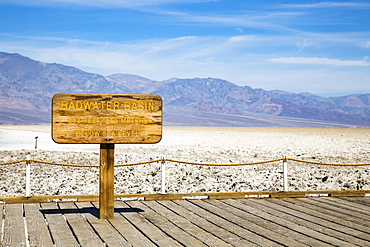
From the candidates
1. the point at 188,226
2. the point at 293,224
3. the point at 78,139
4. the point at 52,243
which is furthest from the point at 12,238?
the point at 293,224

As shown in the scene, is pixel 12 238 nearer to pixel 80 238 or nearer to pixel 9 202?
pixel 80 238

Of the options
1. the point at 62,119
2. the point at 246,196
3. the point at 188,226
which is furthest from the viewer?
the point at 246,196

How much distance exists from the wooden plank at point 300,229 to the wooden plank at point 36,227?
3763 mm

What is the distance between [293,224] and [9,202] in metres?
5.60

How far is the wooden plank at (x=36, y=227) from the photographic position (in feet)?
22.6

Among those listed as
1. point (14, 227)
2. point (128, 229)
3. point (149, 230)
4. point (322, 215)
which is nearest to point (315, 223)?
point (322, 215)

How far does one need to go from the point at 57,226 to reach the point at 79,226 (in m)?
0.35

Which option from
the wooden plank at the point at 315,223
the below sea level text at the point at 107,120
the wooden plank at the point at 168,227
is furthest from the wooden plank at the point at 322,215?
the below sea level text at the point at 107,120

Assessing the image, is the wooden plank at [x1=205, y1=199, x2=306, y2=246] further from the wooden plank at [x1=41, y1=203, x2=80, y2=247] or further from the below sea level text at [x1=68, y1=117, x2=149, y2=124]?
the wooden plank at [x1=41, y1=203, x2=80, y2=247]

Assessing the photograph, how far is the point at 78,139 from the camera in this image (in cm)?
850

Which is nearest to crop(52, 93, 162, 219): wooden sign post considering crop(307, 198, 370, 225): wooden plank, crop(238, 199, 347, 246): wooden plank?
crop(238, 199, 347, 246): wooden plank

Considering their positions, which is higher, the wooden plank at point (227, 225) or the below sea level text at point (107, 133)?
the below sea level text at point (107, 133)

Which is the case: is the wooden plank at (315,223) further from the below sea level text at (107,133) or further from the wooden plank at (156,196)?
the below sea level text at (107,133)

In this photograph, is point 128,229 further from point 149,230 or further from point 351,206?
point 351,206
